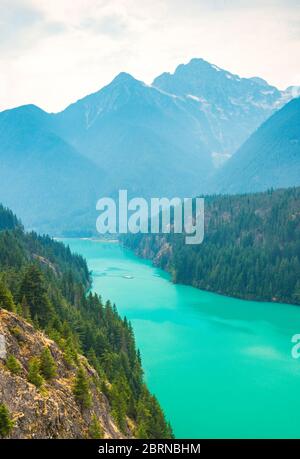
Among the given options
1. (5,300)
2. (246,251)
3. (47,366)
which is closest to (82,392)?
(47,366)

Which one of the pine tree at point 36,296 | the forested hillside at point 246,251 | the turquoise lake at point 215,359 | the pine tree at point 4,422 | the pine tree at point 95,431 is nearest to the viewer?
the pine tree at point 4,422

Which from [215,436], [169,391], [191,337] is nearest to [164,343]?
[191,337]

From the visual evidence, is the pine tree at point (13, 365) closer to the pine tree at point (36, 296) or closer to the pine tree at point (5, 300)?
the pine tree at point (5, 300)

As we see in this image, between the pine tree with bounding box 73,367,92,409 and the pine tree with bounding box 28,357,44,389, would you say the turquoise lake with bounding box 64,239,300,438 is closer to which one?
the pine tree with bounding box 73,367,92,409

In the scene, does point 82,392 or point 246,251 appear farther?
point 246,251

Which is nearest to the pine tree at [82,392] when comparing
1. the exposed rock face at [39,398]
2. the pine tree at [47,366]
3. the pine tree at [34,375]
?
the exposed rock face at [39,398]

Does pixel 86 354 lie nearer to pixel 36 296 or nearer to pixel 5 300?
pixel 36 296
